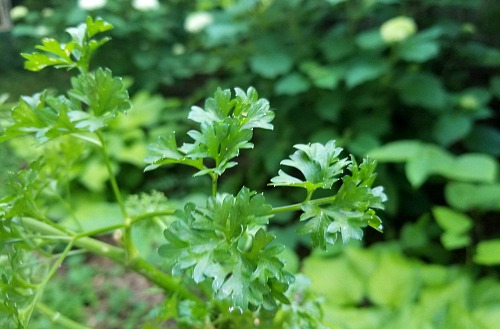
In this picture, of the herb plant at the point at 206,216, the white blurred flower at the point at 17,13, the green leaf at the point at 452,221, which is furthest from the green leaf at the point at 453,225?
the white blurred flower at the point at 17,13

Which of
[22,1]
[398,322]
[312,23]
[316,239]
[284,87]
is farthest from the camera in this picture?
[22,1]

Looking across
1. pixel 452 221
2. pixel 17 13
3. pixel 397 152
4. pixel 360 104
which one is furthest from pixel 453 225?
pixel 17 13

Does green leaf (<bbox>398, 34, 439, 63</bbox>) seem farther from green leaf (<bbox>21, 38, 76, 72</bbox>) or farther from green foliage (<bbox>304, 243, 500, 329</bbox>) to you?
green leaf (<bbox>21, 38, 76, 72</bbox>)

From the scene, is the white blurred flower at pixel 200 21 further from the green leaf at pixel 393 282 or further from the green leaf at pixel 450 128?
the green leaf at pixel 393 282

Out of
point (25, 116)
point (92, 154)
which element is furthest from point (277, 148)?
point (25, 116)

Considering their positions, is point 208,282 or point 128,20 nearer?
point 208,282

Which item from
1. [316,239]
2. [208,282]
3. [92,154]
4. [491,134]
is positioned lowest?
[92,154]

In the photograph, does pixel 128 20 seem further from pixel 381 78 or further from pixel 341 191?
pixel 341 191

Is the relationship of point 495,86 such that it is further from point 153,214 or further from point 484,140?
point 153,214
